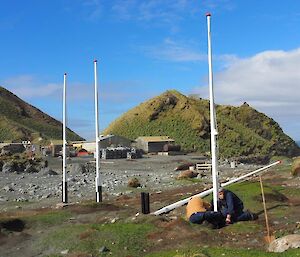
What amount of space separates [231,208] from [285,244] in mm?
5551

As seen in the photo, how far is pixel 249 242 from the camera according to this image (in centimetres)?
1728

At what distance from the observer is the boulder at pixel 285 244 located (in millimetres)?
14937

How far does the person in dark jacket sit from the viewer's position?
20.4 m

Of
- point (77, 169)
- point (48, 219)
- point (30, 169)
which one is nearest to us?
point (48, 219)

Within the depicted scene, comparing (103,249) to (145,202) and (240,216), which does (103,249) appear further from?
(240,216)

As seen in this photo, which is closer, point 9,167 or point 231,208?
point 231,208

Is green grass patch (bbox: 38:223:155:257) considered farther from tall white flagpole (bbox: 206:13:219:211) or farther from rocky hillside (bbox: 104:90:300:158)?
rocky hillside (bbox: 104:90:300:158)

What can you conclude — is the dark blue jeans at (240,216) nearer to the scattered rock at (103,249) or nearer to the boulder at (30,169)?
the scattered rock at (103,249)

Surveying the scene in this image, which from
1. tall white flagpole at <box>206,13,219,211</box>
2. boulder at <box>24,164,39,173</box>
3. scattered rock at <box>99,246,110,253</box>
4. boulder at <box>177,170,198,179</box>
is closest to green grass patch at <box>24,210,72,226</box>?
scattered rock at <box>99,246,110,253</box>

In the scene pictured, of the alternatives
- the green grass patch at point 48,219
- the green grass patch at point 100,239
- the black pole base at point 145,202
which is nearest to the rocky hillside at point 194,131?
the green grass patch at point 48,219

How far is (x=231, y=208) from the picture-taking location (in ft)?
67.5

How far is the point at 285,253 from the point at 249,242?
10.4ft

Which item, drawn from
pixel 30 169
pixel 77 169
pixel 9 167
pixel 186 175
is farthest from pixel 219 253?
pixel 9 167

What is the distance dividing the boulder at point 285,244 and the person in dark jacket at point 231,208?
4.70 m
